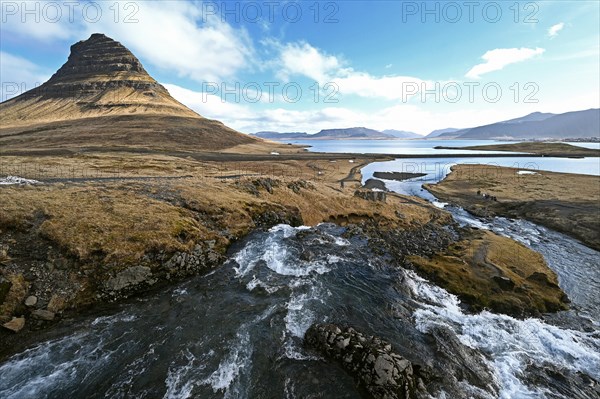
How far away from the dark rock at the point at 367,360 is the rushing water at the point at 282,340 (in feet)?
2.57

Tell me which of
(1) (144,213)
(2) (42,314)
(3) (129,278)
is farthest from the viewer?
(1) (144,213)

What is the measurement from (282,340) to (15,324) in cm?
1778

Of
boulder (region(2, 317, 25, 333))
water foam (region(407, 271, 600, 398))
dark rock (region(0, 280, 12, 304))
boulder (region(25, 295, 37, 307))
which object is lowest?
water foam (region(407, 271, 600, 398))

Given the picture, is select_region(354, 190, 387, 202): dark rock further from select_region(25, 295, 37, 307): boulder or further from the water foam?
select_region(25, 295, 37, 307): boulder

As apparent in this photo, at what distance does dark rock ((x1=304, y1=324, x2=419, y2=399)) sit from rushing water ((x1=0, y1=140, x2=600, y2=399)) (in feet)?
2.57

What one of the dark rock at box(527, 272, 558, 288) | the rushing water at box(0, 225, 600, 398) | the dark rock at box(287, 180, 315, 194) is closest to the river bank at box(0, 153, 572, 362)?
the rushing water at box(0, 225, 600, 398)

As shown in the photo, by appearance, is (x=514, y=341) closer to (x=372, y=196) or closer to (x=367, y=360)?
(x=367, y=360)

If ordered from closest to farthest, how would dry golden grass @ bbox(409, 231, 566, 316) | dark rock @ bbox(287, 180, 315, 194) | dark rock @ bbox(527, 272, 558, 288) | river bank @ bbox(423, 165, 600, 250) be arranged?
dry golden grass @ bbox(409, 231, 566, 316) < dark rock @ bbox(527, 272, 558, 288) < river bank @ bbox(423, 165, 600, 250) < dark rock @ bbox(287, 180, 315, 194)

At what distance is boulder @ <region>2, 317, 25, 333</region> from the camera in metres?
17.6

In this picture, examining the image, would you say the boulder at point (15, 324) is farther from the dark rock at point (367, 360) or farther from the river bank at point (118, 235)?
the dark rock at point (367, 360)

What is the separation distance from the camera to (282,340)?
1903 centimetres

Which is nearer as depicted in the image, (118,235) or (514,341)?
(514,341)

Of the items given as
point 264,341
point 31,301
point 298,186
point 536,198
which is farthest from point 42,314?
point 536,198

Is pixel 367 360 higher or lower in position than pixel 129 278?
lower
